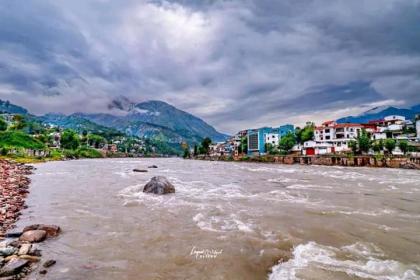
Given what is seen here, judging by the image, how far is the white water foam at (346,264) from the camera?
700 cm

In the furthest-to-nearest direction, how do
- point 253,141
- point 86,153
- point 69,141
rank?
point 86,153 < point 69,141 < point 253,141

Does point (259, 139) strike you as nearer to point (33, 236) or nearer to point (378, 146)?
point (378, 146)

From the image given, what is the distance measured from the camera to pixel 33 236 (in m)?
9.60

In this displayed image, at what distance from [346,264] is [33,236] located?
1017 cm

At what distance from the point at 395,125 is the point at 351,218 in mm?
96976

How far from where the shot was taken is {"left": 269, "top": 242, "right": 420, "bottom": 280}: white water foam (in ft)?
23.0

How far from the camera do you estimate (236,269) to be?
7.41m

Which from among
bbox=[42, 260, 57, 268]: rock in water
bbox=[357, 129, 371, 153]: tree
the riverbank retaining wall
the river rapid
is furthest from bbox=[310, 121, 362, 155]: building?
bbox=[42, 260, 57, 268]: rock in water

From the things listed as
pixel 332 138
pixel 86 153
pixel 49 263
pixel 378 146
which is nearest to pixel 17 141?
pixel 86 153

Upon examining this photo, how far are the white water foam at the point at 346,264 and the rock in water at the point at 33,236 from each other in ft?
26.1

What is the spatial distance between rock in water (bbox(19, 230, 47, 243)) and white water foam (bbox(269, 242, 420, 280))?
26.1 feet

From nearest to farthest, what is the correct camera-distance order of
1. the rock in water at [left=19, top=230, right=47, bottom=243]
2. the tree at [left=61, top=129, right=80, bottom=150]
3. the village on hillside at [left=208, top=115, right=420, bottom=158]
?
the rock in water at [left=19, top=230, right=47, bottom=243] → the village on hillside at [left=208, top=115, right=420, bottom=158] → the tree at [left=61, top=129, right=80, bottom=150]

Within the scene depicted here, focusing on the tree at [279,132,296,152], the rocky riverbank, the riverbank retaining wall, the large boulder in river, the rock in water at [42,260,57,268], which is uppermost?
the tree at [279,132,296,152]

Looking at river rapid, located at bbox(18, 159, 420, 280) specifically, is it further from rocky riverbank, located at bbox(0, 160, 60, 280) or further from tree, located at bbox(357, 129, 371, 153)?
tree, located at bbox(357, 129, 371, 153)
